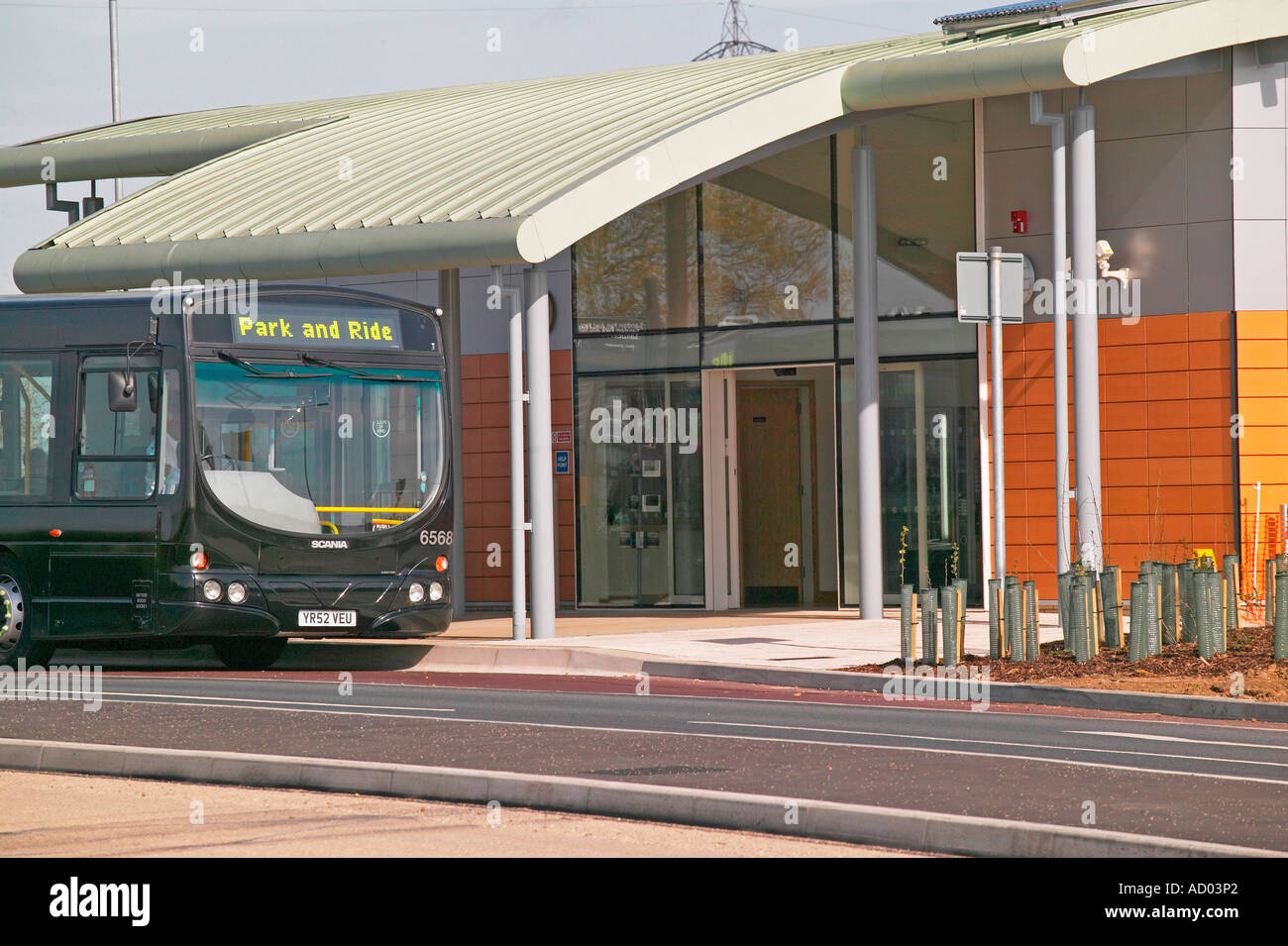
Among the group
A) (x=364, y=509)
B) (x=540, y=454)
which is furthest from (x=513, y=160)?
(x=364, y=509)

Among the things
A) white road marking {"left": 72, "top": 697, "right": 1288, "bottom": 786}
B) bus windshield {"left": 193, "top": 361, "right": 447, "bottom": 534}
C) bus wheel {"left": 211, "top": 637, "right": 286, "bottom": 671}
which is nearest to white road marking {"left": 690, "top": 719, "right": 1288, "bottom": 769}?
white road marking {"left": 72, "top": 697, "right": 1288, "bottom": 786}

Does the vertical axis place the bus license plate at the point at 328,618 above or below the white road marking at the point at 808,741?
above

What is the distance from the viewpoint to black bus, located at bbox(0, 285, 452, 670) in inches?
629

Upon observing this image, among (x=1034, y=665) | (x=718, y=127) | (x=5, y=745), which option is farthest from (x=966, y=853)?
(x=718, y=127)

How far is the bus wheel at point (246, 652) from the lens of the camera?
1769 cm

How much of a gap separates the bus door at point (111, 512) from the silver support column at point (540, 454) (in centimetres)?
386

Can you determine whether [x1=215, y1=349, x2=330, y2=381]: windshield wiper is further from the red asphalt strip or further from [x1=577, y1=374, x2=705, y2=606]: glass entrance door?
[x1=577, y1=374, x2=705, y2=606]: glass entrance door

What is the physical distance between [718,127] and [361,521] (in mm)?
5487

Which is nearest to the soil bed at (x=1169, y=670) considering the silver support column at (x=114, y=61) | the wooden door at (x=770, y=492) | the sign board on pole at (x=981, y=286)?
the sign board on pole at (x=981, y=286)

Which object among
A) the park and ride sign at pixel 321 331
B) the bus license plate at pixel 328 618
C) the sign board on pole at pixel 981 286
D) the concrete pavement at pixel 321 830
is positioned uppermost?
the sign board on pole at pixel 981 286

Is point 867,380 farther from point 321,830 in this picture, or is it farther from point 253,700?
point 321,830

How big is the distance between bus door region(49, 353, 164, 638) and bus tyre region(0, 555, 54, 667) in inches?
10.9

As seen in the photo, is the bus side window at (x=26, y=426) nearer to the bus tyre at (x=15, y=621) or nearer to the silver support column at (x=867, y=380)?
the bus tyre at (x=15, y=621)

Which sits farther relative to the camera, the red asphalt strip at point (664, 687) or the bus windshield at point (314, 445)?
the bus windshield at point (314, 445)
